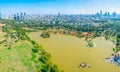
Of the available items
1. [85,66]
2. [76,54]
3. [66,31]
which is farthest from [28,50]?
[66,31]

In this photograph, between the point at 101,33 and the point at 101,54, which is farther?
the point at 101,33

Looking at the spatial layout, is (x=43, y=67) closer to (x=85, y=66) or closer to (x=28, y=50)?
(x=85, y=66)

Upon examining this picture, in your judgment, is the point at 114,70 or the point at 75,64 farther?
the point at 75,64

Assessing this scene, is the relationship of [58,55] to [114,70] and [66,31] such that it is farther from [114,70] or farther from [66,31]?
[66,31]

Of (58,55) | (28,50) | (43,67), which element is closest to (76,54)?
(58,55)

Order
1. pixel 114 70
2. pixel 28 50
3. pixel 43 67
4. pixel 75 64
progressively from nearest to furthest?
pixel 43 67 < pixel 114 70 < pixel 75 64 < pixel 28 50

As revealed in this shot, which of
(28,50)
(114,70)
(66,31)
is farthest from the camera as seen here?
(66,31)
